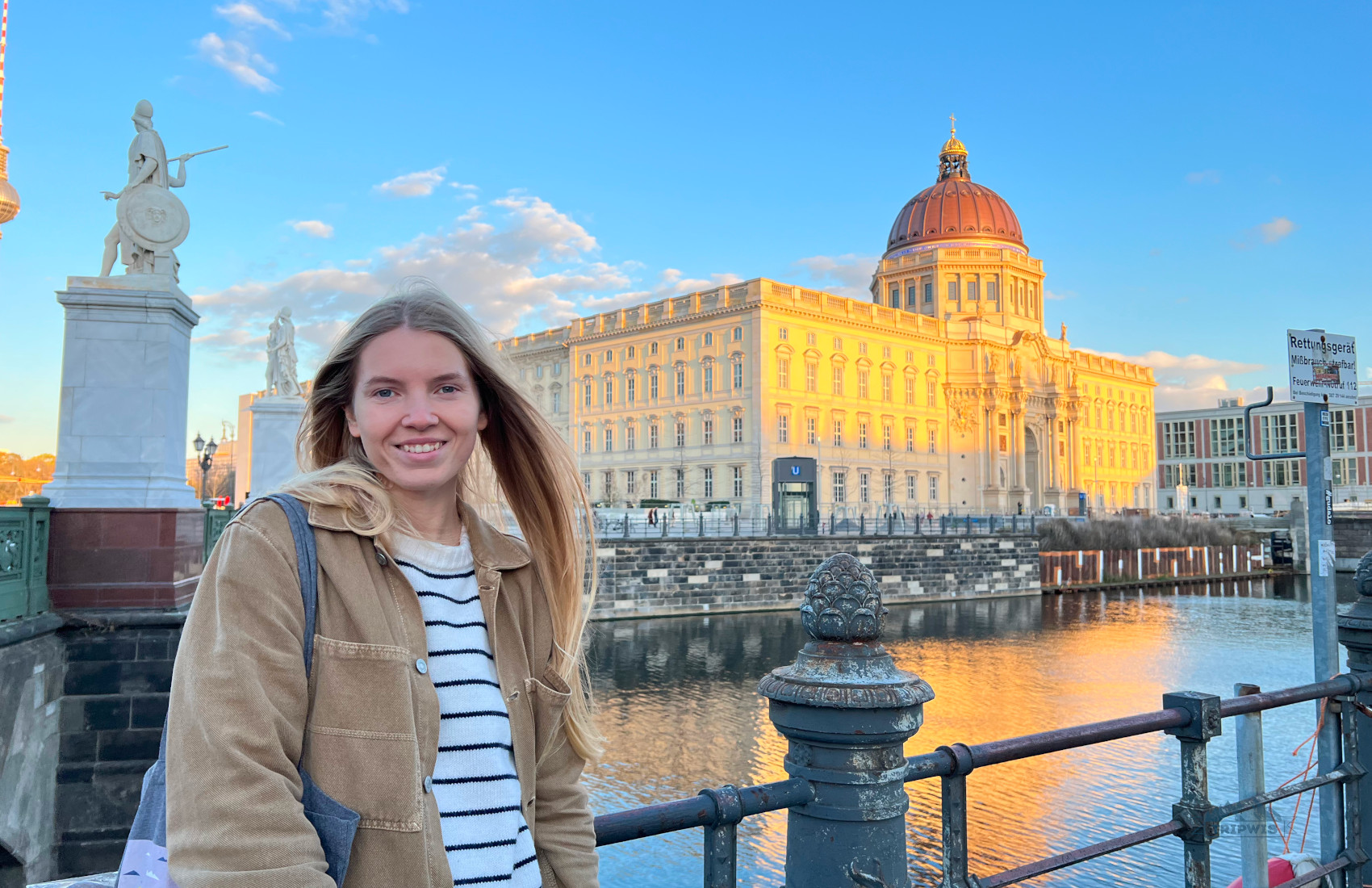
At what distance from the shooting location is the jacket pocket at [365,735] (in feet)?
4.74

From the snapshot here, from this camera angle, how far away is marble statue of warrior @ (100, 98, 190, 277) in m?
8.66

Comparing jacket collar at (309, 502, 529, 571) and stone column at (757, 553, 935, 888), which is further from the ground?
jacket collar at (309, 502, 529, 571)

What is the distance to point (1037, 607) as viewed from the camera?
109ft

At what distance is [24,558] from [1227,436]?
9513cm

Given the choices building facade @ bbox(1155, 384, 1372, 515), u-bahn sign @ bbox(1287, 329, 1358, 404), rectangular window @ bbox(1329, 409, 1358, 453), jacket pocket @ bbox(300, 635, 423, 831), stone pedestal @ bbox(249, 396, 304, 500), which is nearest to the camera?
jacket pocket @ bbox(300, 635, 423, 831)

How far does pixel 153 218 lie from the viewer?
28.7ft

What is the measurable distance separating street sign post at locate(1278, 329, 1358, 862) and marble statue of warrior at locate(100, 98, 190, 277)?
9.03 metres

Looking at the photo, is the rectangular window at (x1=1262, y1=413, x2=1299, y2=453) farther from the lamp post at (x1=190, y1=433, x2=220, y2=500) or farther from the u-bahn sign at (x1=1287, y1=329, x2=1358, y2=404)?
the u-bahn sign at (x1=1287, y1=329, x2=1358, y2=404)

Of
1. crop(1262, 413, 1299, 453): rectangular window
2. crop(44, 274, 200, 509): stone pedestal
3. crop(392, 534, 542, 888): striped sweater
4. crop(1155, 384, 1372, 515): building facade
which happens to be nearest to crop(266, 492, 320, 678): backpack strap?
crop(392, 534, 542, 888): striped sweater

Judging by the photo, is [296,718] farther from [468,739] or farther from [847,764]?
[847,764]

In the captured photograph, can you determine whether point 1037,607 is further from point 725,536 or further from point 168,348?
point 168,348

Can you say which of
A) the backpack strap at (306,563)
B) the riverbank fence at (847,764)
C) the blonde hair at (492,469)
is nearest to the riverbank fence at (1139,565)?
the riverbank fence at (847,764)

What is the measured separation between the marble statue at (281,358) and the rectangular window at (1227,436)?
84.8 meters

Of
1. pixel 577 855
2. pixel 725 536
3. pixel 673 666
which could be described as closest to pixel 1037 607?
pixel 725 536
